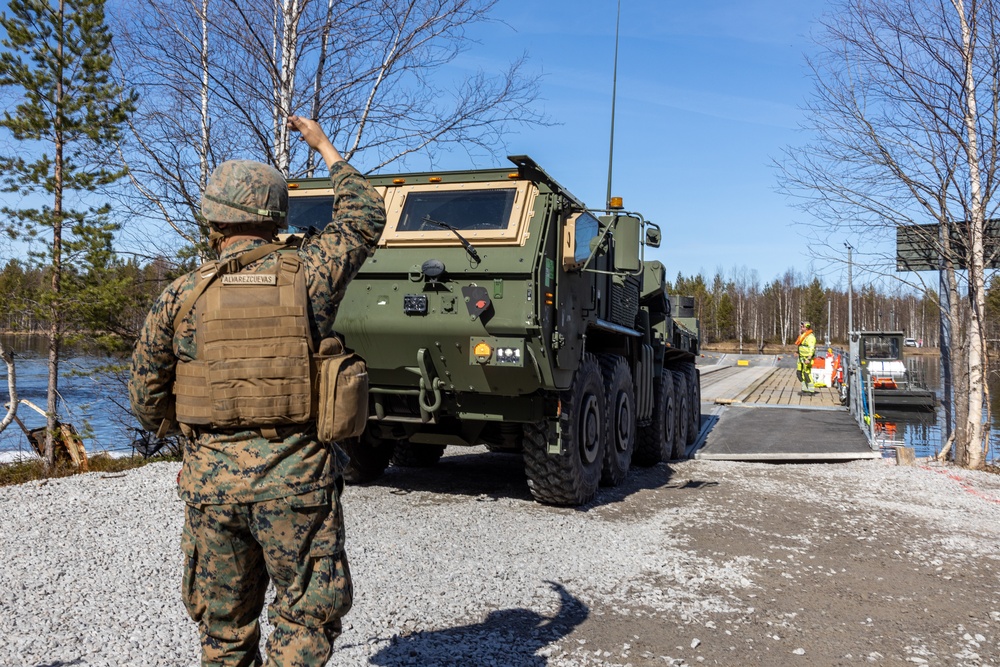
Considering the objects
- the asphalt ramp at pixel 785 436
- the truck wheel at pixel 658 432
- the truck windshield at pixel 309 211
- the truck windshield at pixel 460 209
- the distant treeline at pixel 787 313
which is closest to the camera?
the truck windshield at pixel 460 209

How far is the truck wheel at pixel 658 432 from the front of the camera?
923cm

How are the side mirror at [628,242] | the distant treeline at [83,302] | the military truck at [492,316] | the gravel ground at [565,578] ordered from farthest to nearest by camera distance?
the distant treeline at [83,302]
the side mirror at [628,242]
the military truck at [492,316]
the gravel ground at [565,578]

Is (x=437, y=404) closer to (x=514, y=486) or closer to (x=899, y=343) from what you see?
(x=514, y=486)

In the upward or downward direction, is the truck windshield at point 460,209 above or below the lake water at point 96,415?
above

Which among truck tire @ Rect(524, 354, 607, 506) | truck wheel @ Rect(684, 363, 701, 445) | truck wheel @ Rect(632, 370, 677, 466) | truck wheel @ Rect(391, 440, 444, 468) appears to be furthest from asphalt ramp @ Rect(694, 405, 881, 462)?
truck tire @ Rect(524, 354, 607, 506)

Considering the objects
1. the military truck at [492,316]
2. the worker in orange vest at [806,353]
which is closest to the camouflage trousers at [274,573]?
the military truck at [492,316]

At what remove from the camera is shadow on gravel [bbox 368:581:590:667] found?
3.45 metres

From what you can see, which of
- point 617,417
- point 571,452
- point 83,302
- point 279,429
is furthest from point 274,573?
point 83,302

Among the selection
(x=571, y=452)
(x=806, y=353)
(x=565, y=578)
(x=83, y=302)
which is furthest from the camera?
(x=806, y=353)

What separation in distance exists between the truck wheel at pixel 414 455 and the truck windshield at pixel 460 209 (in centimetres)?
284

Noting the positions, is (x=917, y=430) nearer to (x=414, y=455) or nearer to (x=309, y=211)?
(x=414, y=455)

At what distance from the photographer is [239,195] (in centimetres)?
253

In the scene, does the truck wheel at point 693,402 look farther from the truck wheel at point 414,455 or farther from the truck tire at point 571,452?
the truck tire at point 571,452

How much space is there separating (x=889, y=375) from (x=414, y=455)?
729 inches
